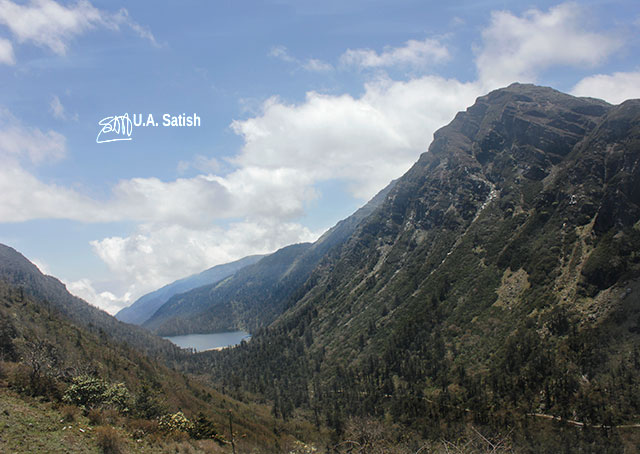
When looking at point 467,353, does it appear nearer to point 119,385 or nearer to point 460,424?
point 460,424

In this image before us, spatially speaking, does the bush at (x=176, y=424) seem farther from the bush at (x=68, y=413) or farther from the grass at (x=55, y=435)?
the bush at (x=68, y=413)

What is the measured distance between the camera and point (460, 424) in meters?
99.4

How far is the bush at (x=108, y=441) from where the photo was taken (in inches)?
969

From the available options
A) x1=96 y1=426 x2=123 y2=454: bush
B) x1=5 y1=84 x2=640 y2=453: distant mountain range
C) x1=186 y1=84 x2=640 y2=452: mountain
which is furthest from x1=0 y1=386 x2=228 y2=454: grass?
x1=186 y1=84 x2=640 y2=452: mountain

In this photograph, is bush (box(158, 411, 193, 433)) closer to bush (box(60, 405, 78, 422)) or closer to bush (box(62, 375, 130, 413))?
bush (box(62, 375, 130, 413))

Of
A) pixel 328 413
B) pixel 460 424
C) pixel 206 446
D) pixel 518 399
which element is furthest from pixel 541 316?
pixel 206 446

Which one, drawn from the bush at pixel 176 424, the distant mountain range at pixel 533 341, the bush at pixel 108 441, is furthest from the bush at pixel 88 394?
the distant mountain range at pixel 533 341

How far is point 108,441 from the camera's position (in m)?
24.9

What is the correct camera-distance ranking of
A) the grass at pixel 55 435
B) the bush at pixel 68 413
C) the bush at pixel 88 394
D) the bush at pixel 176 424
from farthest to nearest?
the bush at pixel 176 424, the bush at pixel 88 394, the bush at pixel 68 413, the grass at pixel 55 435

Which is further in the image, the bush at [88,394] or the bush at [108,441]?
the bush at [88,394]

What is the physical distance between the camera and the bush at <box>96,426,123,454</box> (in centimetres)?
2462

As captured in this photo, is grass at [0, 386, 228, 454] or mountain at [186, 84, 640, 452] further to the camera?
mountain at [186, 84, 640, 452]

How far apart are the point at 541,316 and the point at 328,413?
309 ft

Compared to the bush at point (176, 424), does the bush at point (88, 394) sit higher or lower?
higher
